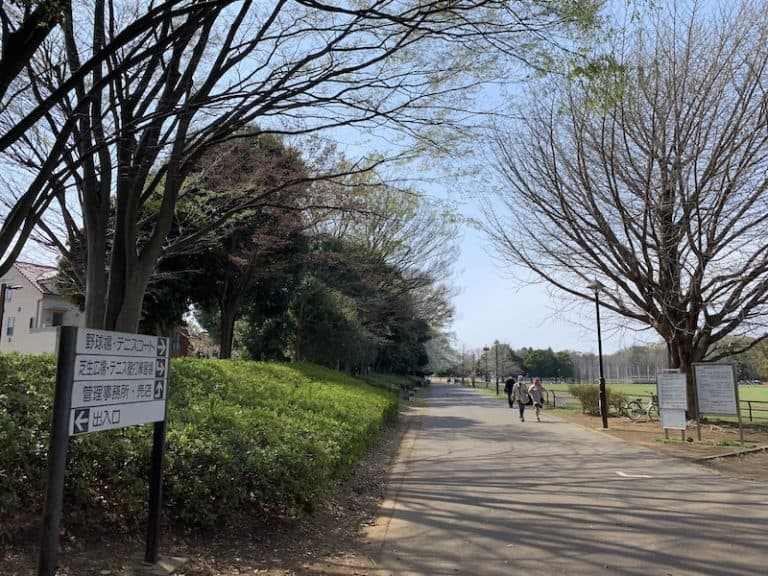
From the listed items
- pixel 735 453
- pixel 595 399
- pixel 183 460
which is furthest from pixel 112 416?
pixel 595 399

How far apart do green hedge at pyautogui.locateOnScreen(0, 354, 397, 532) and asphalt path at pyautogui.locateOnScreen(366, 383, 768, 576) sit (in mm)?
1010

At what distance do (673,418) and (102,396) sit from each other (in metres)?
13.1

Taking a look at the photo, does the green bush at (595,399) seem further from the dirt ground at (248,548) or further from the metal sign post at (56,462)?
the metal sign post at (56,462)

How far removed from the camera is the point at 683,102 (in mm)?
14148

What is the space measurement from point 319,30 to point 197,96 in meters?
1.70

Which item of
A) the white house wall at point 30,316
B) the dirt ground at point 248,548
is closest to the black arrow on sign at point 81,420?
the dirt ground at point 248,548

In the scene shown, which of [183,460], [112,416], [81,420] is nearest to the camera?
[81,420]

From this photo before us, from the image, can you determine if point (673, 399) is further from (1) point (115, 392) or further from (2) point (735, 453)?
(1) point (115, 392)

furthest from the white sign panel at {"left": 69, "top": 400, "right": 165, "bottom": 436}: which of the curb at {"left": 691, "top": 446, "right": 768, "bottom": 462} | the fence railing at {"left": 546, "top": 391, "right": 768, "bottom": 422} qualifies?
the fence railing at {"left": 546, "top": 391, "right": 768, "bottom": 422}

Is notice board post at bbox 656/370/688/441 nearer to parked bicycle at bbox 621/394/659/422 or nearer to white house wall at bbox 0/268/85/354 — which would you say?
parked bicycle at bbox 621/394/659/422

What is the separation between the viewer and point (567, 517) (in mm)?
6246

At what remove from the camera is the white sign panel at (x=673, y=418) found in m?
13.2

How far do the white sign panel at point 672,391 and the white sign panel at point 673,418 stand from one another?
10 centimetres

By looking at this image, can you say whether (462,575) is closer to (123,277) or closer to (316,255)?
(123,277)
